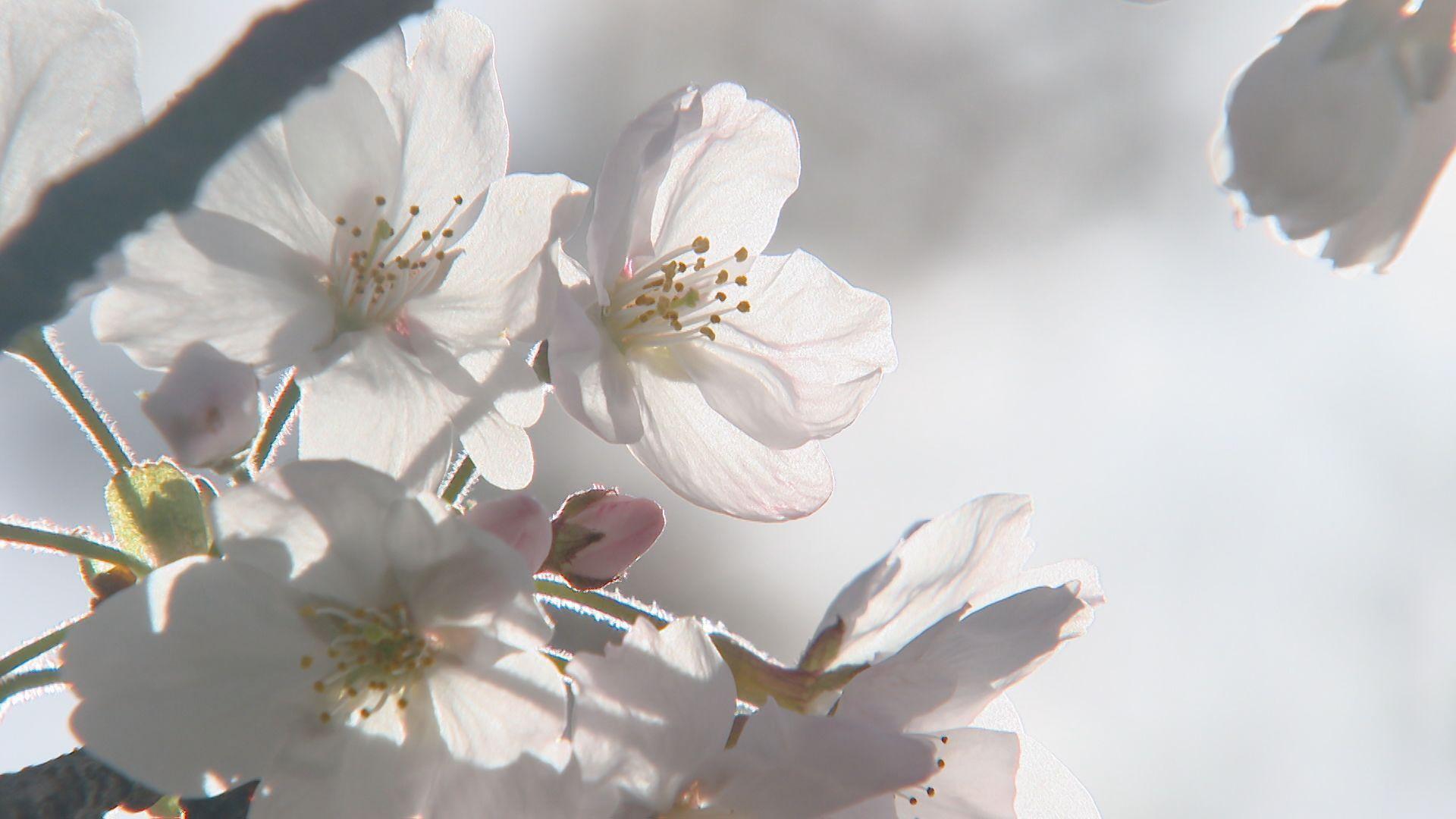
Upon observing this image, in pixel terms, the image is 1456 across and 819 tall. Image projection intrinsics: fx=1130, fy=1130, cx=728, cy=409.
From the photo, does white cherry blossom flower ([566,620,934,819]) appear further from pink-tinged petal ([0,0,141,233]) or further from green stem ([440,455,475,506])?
pink-tinged petal ([0,0,141,233])

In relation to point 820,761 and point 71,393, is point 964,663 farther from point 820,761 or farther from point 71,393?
point 71,393

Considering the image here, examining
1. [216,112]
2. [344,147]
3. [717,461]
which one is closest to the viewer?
[216,112]

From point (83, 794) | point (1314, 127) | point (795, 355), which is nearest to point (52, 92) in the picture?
point (83, 794)

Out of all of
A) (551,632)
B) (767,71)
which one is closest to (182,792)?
(551,632)

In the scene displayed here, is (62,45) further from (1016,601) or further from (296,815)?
(1016,601)

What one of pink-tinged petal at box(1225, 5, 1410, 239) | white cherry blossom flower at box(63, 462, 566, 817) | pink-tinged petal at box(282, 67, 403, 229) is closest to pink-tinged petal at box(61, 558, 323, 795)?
white cherry blossom flower at box(63, 462, 566, 817)

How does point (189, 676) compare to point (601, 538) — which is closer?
point (189, 676)
